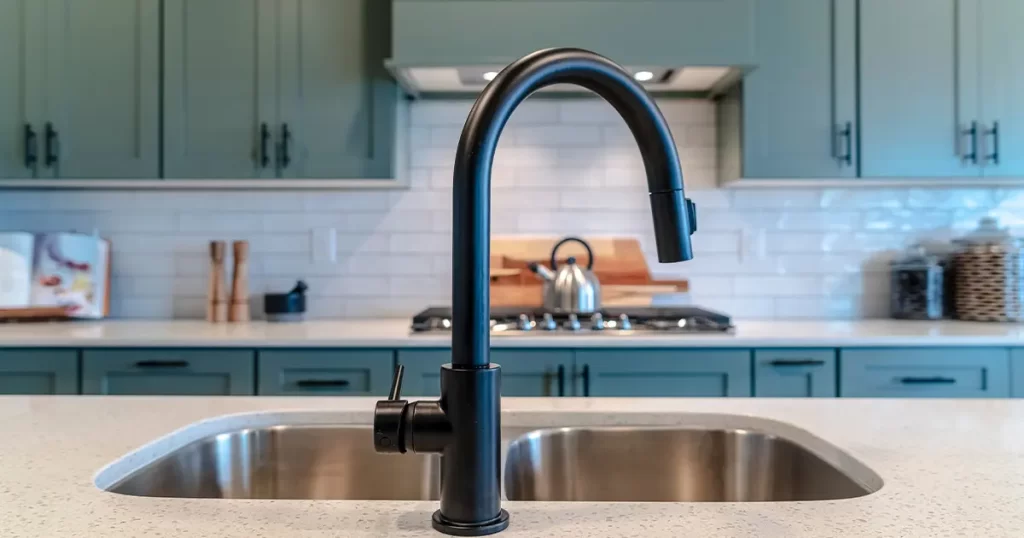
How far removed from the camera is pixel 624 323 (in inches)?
94.0

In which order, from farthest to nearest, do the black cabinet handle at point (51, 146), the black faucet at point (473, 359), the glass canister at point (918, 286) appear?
the glass canister at point (918, 286), the black cabinet handle at point (51, 146), the black faucet at point (473, 359)

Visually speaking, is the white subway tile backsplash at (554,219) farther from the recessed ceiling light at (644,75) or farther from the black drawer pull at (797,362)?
the black drawer pull at (797,362)

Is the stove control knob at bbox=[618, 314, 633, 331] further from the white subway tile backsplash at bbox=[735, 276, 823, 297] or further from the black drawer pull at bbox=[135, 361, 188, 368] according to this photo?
the black drawer pull at bbox=[135, 361, 188, 368]

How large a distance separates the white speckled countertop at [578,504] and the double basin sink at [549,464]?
0.02 metres

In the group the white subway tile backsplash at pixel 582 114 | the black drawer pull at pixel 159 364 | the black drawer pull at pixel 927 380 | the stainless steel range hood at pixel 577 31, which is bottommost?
the black drawer pull at pixel 927 380

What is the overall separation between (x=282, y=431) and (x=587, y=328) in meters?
1.39

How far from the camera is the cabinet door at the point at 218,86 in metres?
2.60

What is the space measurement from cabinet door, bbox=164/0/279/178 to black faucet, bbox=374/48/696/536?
2179 mm

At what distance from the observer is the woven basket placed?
263 cm

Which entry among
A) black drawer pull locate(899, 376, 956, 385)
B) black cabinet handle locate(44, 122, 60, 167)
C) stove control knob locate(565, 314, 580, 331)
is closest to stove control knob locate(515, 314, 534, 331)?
stove control knob locate(565, 314, 580, 331)

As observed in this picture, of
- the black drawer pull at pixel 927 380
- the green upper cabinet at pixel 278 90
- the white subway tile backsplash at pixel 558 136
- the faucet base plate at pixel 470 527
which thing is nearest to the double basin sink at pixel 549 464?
the faucet base plate at pixel 470 527

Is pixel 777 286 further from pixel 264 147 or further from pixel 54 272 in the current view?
pixel 54 272

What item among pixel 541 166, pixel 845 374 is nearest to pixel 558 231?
pixel 541 166

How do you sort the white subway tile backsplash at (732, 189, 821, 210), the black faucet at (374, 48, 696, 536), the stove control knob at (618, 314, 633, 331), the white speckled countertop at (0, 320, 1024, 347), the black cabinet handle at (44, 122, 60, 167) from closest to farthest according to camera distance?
1. the black faucet at (374, 48, 696, 536)
2. the white speckled countertop at (0, 320, 1024, 347)
3. the stove control knob at (618, 314, 633, 331)
4. the black cabinet handle at (44, 122, 60, 167)
5. the white subway tile backsplash at (732, 189, 821, 210)
